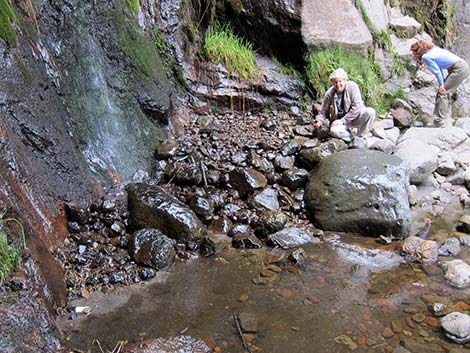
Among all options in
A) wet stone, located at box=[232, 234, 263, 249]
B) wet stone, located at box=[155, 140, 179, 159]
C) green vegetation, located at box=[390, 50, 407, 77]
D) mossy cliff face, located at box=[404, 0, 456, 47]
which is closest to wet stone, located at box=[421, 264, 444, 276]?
wet stone, located at box=[232, 234, 263, 249]

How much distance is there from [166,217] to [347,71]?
17.5ft

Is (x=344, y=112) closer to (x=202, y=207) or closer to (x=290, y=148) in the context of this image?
(x=290, y=148)

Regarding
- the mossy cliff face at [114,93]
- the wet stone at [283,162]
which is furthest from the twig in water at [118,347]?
the wet stone at [283,162]

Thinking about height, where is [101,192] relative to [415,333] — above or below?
above

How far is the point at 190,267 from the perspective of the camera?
5.71m

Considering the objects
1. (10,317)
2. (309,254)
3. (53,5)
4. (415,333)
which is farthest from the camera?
(53,5)

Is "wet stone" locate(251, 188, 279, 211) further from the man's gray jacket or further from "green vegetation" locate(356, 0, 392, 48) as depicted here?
"green vegetation" locate(356, 0, 392, 48)

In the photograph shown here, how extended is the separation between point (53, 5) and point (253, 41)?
4.25 meters

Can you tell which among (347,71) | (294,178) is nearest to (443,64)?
A: (347,71)

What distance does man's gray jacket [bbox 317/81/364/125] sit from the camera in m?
7.76

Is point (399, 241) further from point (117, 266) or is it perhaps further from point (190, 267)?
point (117, 266)

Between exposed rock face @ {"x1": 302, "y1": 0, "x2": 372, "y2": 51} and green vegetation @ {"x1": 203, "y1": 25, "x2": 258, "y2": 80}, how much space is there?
1.23 meters

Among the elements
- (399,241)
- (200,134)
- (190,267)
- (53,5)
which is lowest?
(399,241)

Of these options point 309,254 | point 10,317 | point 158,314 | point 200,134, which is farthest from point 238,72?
point 10,317
